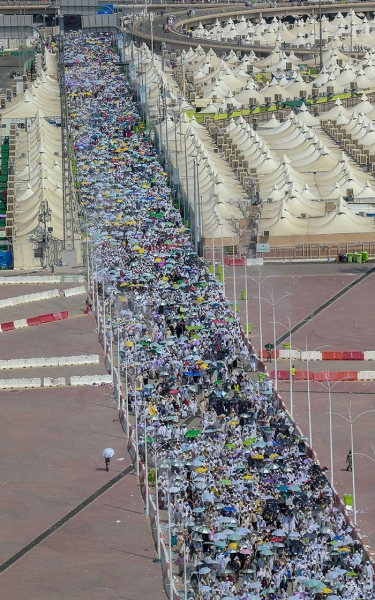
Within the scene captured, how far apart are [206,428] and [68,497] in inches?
326

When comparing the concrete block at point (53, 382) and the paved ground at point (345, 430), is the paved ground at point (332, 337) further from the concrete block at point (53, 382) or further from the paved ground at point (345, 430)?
the concrete block at point (53, 382)

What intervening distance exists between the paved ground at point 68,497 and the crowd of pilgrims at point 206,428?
4.96 ft

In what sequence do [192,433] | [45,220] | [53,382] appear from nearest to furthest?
[192,433], [53,382], [45,220]

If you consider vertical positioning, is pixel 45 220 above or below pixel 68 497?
above

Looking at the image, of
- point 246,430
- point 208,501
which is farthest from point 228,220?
point 208,501

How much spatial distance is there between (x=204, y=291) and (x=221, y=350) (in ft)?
37.0

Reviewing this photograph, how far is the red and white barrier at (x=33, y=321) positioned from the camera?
104 m

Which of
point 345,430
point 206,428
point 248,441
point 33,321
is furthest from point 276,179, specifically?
point 248,441

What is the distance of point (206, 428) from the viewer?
83.4 metres

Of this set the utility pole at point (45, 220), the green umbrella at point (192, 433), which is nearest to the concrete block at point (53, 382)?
the green umbrella at point (192, 433)

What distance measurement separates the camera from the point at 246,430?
82500mm

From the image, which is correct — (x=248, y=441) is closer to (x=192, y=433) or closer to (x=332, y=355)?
(x=192, y=433)

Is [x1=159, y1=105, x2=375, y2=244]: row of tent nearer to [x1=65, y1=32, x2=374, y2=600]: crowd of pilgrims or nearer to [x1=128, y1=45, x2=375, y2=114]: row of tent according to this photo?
[x1=65, y1=32, x2=374, y2=600]: crowd of pilgrims

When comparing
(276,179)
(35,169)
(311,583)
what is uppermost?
(35,169)
